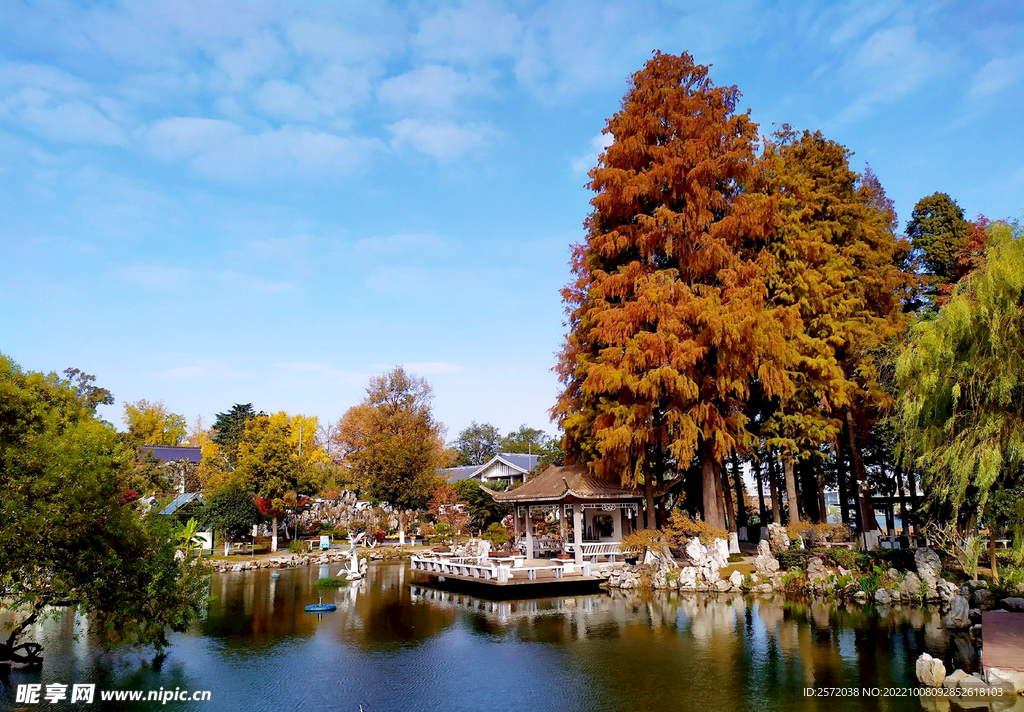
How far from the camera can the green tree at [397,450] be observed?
35812mm

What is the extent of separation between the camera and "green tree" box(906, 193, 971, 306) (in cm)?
2294

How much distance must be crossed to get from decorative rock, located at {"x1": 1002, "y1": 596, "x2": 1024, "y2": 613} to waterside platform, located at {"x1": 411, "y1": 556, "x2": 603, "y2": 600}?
10.9 m

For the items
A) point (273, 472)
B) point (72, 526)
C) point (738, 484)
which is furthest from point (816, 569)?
point (273, 472)

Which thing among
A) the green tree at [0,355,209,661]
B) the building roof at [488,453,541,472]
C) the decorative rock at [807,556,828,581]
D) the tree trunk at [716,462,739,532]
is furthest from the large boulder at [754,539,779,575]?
the building roof at [488,453,541,472]

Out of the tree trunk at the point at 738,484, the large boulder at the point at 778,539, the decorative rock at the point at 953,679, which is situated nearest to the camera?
the decorative rock at the point at 953,679

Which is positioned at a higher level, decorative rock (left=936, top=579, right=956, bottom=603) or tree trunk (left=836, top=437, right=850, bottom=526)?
tree trunk (left=836, top=437, right=850, bottom=526)

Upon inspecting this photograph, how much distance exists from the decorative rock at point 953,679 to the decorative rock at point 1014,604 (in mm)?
5393

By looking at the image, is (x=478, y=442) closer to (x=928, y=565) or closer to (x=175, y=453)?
(x=175, y=453)

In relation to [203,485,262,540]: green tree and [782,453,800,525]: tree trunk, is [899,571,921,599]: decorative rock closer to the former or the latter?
[782,453,800,525]: tree trunk

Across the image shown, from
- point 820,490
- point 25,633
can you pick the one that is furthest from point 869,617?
point 25,633

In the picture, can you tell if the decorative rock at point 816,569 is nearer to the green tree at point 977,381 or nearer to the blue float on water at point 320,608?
the green tree at point 977,381

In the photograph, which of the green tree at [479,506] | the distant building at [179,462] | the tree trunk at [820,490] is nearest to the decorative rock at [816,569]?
the tree trunk at [820,490]

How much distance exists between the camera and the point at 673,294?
70.4 ft

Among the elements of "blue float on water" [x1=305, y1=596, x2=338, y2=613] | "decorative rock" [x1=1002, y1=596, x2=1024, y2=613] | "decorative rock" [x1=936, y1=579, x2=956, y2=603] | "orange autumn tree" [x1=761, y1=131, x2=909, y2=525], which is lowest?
"blue float on water" [x1=305, y1=596, x2=338, y2=613]
